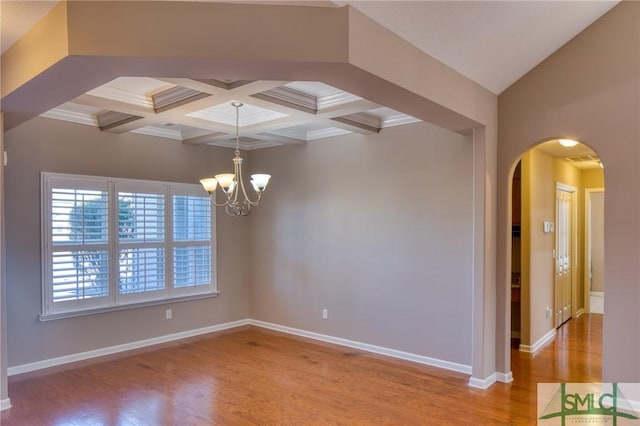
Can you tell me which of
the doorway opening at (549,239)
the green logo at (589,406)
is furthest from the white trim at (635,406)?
the doorway opening at (549,239)

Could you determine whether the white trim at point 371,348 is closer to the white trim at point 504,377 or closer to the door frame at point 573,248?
the white trim at point 504,377

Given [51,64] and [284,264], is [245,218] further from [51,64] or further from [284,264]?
[51,64]

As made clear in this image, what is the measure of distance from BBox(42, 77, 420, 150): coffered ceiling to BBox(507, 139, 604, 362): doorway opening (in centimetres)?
196

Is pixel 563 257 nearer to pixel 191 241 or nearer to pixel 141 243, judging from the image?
pixel 191 241

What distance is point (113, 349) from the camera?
16.8 feet

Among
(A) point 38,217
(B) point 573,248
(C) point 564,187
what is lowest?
(B) point 573,248

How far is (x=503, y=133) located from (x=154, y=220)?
166 inches

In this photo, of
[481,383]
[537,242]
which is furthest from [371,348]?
[537,242]

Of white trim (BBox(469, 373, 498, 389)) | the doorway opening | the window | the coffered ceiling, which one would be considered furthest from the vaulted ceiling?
white trim (BBox(469, 373, 498, 389))

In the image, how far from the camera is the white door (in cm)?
626

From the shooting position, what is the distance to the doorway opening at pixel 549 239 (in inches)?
208

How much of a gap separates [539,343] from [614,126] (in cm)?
305

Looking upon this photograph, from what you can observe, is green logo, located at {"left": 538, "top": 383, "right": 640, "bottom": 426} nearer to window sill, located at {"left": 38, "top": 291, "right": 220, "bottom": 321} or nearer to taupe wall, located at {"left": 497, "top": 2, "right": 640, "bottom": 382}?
taupe wall, located at {"left": 497, "top": 2, "right": 640, "bottom": 382}

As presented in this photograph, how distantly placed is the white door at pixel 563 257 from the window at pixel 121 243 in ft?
16.4
